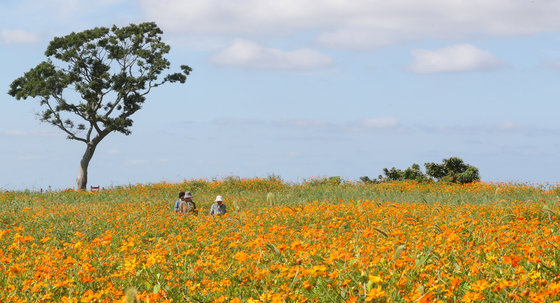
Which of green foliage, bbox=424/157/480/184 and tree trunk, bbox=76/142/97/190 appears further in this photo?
tree trunk, bbox=76/142/97/190

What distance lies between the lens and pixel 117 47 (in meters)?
34.8

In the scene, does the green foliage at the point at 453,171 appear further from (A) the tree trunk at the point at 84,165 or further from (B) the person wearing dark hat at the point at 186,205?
(A) the tree trunk at the point at 84,165

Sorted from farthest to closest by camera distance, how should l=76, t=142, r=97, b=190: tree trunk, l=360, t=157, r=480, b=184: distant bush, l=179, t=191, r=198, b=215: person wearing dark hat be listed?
l=76, t=142, r=97, b=190: tree trunk
l=360, t=157, r=480, b=184: distant bush
l=179, t=191, r=198, b=215: person wearing dark hat

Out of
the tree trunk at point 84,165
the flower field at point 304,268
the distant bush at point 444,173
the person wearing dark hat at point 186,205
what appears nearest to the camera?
the flower field at point 304,268

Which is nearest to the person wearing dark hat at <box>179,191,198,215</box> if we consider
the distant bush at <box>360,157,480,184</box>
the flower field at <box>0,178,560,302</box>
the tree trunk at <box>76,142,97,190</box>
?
the flower field at <box>0,178,560,302</box>

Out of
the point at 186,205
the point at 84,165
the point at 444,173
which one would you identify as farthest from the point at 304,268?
the point at 84,165

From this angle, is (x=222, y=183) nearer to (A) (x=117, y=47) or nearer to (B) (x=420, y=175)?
(B) (x=420, y=175)

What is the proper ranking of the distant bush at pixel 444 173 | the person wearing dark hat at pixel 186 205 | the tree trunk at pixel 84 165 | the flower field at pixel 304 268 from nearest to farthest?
the flower field at pixel 304 268, the person wearing dark hat at pixel 186 205, the distant bush at pixel 444 173, the tree trunk at pixel 84 165

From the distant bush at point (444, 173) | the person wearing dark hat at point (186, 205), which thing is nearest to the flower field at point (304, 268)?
the person wearing dark hat at point (186, 205)

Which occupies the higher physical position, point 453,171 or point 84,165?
point 84,165

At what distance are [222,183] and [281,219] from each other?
16036mm

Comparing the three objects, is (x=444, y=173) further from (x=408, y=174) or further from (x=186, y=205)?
(x=186, y=205)

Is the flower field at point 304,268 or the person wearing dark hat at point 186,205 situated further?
the person wearing dark hat at point 186,205

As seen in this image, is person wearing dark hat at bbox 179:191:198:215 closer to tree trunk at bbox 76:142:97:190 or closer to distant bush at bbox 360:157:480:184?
distant bush at bbox 360:157:480:184
